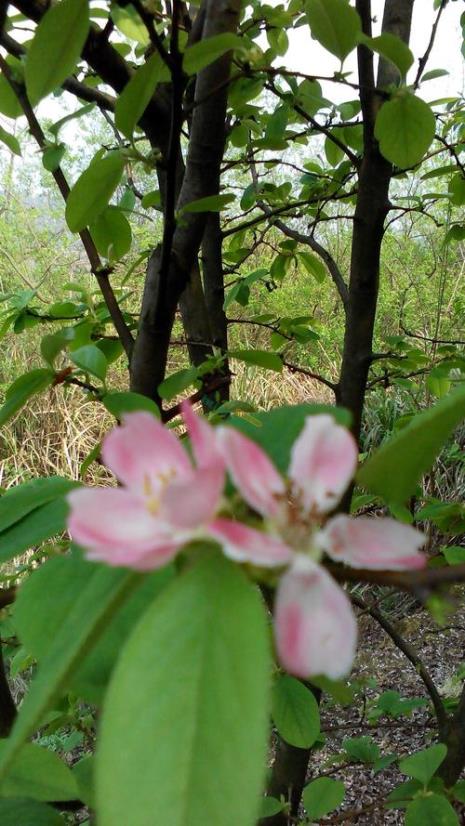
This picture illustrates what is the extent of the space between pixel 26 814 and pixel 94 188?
0.43 metres

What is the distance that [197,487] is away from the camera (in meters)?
0.17

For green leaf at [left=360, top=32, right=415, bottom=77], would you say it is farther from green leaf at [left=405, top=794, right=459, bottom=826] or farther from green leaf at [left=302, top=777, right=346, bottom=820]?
green leaf at [left=302, top=777, right=346, bottom=820]

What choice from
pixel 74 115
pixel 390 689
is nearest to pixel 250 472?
pixel 74 115

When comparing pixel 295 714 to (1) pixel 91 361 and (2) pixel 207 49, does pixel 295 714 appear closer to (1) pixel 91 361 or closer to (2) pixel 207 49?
(1) pixel 91 361

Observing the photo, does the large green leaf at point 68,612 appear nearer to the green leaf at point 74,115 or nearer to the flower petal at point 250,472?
the flower petal at point 250,472

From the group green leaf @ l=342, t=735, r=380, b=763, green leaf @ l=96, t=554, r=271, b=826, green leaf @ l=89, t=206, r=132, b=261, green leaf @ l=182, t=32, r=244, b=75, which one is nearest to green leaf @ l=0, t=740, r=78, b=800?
green leaf @ l=96, t=554, r=271, b=826

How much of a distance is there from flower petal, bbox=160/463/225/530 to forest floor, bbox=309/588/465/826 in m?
1.45

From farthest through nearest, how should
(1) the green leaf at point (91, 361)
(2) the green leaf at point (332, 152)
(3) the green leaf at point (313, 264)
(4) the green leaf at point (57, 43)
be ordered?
(3) the green leaf at point (313, 264) → (2) the green leaf at point (332, 152) → (1) the green leaf at point (91, 361) → (4) the green leaf at point (57, 43)

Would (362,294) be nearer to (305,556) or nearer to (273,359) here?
(273,359)

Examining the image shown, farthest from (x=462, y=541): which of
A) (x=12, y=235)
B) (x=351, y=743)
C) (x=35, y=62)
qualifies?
(x=12, y=235)

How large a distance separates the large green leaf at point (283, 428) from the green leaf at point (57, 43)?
0.28m

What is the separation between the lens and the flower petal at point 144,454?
0.71 feet

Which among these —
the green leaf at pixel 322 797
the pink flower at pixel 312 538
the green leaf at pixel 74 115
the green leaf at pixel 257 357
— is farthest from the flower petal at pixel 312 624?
the green leaf at pixel 322 797

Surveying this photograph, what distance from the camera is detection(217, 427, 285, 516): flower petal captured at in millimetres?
195
